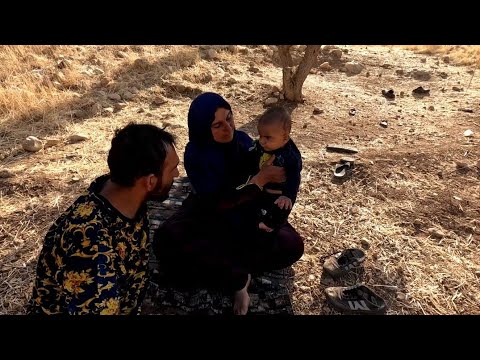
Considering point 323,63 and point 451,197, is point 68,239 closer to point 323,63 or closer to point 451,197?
point 451,197

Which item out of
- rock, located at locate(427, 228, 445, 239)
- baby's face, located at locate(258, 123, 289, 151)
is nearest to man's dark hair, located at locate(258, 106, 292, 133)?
baby's face, located at locate(258, 123, 289, 151)

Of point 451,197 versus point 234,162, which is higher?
point 234,162

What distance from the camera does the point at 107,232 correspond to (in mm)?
1766

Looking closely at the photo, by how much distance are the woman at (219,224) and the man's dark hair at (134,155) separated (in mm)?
927

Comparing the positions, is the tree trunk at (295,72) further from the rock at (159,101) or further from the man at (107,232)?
the man at (107,232)

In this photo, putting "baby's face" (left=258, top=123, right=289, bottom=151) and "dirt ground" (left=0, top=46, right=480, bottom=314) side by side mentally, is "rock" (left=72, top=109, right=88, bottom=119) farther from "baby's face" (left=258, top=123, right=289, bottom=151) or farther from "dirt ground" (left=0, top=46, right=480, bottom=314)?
"baby's face" (left=258, top=123, right=289, bottom=151)

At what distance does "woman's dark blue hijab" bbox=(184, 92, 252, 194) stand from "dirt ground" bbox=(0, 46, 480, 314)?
112cm

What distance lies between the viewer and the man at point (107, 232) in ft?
5.58

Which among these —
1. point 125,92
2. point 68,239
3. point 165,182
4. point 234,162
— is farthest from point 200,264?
point 125,92

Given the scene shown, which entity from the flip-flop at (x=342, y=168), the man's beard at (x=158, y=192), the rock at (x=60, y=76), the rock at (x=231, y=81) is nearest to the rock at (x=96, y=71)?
the rock at (x=60, y=76)

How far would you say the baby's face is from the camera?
99.0 inches

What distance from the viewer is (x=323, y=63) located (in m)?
9.13

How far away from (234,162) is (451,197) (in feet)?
9.52
